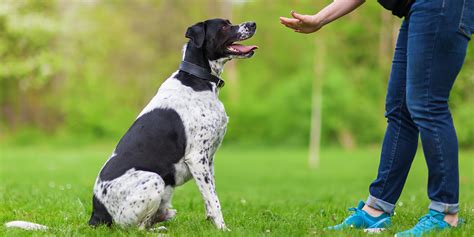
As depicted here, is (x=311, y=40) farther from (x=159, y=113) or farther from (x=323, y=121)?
(x=159, y=113)

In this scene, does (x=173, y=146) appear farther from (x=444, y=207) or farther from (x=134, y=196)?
(x=444, y=207)

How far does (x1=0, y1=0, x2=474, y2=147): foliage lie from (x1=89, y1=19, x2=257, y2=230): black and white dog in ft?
54.6

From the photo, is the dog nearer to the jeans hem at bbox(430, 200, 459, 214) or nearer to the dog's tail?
the dog's tail

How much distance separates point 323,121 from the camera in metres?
26.9

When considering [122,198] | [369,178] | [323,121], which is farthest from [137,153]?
[323,121]

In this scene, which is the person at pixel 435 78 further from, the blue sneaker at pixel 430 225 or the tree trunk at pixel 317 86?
the tree trunk at pixel 317 86

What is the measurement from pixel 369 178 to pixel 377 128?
1158 centimetres

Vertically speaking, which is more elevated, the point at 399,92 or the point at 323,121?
the point at 399,92

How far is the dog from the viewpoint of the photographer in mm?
4059

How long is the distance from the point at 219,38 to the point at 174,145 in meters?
1.02

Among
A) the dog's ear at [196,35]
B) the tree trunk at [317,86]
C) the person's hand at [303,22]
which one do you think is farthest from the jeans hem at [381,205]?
the tree trunk at [317,86]

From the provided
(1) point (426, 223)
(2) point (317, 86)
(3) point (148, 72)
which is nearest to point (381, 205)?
(1) point (426, 223)

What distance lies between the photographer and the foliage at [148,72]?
83.8 feet

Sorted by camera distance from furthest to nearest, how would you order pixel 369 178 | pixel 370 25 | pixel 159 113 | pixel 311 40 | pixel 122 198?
pixel 370 25
pixel 311 40
pixel 369 178
pixel 159 113
pixel 122 198
